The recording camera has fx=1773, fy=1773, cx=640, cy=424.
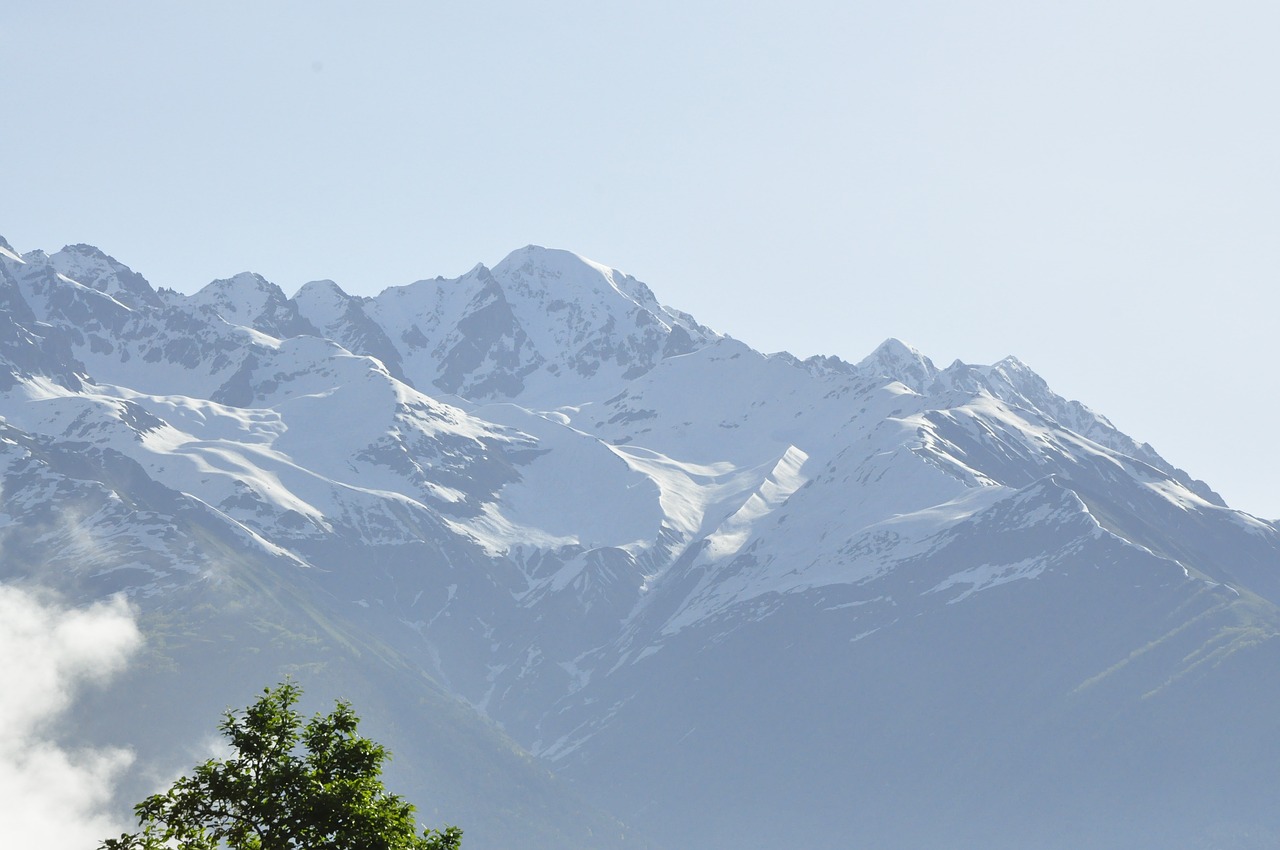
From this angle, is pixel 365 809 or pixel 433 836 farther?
pixel 433 836

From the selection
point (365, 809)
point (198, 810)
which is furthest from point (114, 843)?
point (365, 809)

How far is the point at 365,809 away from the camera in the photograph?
59750mm

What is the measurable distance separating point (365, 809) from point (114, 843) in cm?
813

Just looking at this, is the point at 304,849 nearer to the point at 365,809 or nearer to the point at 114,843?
the point at 365,809

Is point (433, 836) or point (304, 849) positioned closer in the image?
point (304, 849)

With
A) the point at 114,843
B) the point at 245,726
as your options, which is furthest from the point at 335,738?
the point at 114,843

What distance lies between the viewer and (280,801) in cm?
6056

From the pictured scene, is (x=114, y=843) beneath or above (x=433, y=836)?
beneath

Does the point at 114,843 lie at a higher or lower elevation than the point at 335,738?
lower

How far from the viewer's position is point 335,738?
63.5 meters

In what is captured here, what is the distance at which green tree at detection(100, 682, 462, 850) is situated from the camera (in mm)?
59562

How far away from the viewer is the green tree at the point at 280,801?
59562 millimetres

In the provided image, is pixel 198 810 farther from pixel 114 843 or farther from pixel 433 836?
pixel 433 836

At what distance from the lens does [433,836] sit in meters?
64.4
